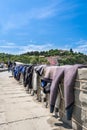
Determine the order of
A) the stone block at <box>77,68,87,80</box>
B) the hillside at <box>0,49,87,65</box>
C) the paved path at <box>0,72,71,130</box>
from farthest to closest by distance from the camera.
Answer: the hillside at <box>0,49,87,65</box> → the paved path at <box>0,72,71,130</box> → the stone block at <box>77,68,87,80</box>

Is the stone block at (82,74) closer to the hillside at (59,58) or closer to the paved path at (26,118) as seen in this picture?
the paved path at (26,118)

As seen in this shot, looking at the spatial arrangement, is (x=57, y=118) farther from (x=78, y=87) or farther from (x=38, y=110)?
(x=78, y=87)

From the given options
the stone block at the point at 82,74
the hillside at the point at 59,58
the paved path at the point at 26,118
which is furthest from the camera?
the hillside at the point at 59,58

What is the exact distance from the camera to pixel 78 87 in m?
4.05

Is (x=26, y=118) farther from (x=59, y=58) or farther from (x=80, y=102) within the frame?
(x=59, y=58)

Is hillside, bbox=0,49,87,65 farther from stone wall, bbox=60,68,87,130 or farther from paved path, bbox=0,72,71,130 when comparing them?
stone wall, bbox=60,68,87,130

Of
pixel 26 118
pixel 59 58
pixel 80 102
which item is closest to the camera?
pixel 80 102

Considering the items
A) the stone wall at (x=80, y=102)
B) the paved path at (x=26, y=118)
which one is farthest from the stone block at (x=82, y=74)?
the paved path at (x=26, y=118)

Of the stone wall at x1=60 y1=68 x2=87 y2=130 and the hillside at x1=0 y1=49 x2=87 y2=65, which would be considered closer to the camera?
the stone wall at x1=60 y1=68 x2=87 y2=130

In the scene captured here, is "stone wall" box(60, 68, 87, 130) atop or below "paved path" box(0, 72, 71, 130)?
atop

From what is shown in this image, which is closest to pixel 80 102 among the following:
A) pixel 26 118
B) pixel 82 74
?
pixel 82 74

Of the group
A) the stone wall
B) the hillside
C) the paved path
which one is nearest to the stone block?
the stone wall

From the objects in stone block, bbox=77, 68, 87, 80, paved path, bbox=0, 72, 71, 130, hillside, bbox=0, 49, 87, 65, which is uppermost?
hillside, bbox=0, 49, 87, 65

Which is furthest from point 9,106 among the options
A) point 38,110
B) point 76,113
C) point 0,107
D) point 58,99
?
point 76,113
